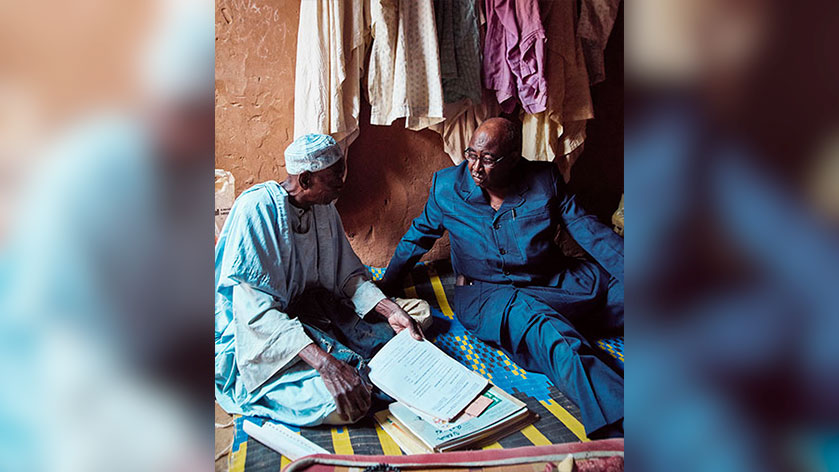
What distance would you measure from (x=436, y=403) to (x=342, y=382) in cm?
23

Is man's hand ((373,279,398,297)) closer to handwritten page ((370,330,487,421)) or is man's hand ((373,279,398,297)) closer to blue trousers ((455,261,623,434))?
blue trousers ((455,261,623,434))

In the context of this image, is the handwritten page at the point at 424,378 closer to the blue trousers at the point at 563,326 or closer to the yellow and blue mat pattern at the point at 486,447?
the yellow and blue mat pattern at the point at 486,447

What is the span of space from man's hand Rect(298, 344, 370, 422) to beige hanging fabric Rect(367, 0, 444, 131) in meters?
0.94

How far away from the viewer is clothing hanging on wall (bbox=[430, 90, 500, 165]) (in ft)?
6.63

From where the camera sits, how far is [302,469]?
1.00 meters

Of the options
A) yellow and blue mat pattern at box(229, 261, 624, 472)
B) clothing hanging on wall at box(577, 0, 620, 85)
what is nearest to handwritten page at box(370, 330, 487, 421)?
yellow and blue mat pattern at box(229, 261, 624, 472)

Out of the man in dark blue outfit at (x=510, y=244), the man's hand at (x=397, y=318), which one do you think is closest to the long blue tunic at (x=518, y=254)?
the man in dark blue outfit at (x=510, y=244)

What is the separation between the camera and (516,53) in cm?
190

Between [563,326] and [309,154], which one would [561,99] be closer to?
[563,326]

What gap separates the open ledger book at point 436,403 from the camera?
1125mm

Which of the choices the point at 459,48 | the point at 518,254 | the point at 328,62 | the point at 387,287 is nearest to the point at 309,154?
the point at 328,62

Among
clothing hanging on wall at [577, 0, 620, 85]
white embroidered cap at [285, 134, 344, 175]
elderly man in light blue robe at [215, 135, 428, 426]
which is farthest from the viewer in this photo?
clothing hanging on wall at [577, 0, 620, 85]
